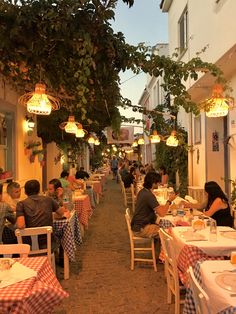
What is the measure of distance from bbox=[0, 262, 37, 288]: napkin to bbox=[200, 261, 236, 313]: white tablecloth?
1.39m

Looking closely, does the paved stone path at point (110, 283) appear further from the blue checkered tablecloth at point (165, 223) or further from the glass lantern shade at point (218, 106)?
Result: the glass lantern shade at point (218, 106)

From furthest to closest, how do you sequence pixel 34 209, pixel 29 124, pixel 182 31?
pixel 182 31
pixel 29 124
pixel 34 209

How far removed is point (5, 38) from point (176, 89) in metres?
2.30

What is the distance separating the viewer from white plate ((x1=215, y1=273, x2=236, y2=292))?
261cm

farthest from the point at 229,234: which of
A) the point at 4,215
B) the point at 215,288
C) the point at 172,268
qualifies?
the point at 4,215

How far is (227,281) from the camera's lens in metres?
2.72

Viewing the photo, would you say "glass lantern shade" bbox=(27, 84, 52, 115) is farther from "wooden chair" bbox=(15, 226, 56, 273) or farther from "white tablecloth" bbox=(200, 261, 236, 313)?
"white tablecloth" bbox=(200, 261, 236, 313)

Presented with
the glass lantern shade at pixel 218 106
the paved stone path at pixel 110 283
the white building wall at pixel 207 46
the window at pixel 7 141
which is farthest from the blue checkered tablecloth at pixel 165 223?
the window at pixel 7 141

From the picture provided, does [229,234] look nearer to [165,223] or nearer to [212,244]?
[212,244]

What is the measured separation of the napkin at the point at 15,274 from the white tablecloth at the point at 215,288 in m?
1.39

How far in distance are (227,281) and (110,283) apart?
2.88 meters

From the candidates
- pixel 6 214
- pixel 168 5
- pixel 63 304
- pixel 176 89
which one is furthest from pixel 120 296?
pixel 168 5

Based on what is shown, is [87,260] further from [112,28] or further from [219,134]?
[219,134]

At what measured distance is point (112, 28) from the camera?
4195 millimetres
